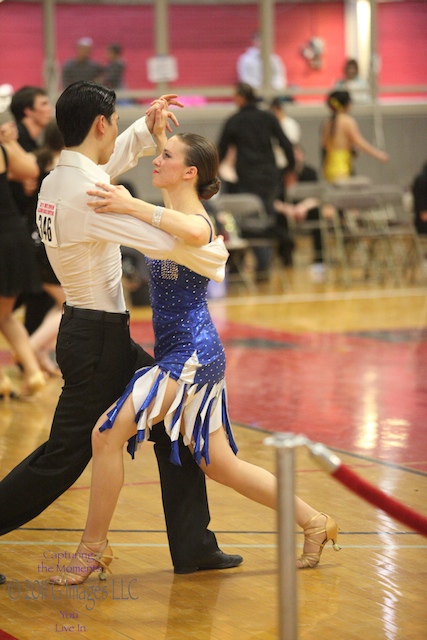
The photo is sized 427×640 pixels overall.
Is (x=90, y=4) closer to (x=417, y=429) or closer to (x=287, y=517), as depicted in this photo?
(x=417, y=429)

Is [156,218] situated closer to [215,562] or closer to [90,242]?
[90,242]

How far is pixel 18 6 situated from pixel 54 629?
45.4ft

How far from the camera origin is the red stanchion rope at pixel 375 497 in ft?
9.67

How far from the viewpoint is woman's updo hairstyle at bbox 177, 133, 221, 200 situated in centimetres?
383

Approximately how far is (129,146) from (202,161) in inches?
19.3

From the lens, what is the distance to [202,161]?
385cm

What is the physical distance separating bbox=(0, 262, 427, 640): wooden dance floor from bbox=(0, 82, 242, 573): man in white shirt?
8.9 inches

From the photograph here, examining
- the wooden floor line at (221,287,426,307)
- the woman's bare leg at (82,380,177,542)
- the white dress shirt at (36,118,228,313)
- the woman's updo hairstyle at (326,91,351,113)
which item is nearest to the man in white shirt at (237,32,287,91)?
the woman's updo hairstyle at (326,91,351,113)

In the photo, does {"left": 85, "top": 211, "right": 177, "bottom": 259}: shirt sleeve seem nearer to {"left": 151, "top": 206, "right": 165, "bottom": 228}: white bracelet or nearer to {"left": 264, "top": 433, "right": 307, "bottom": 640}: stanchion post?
{"left": 151, "top": 206, "right": 165, "bottom": 228}: white bracelet

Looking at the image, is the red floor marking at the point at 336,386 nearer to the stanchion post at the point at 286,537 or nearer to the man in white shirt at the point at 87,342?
the man in white shirt at the point at 87,342

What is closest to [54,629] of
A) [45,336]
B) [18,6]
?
[45,336]

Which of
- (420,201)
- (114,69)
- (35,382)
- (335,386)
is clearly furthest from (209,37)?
(35,382)

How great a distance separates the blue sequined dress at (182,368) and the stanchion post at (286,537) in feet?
3.28

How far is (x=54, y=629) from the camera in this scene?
3.45m
